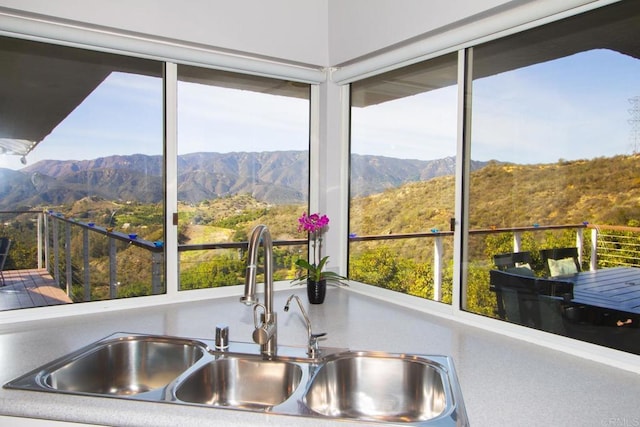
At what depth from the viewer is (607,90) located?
157 centimetres

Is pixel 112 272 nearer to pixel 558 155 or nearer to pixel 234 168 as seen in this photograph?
pixel 234 168

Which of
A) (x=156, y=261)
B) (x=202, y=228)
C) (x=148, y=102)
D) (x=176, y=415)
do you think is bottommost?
(x=176, y=415)

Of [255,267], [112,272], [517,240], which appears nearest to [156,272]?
[112,272]

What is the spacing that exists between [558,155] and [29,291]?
7.37 feet

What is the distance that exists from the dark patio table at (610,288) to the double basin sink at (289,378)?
21.5 inches

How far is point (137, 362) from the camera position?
5.72 feet

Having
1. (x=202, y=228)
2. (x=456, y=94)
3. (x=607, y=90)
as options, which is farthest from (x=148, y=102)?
(x=607, y=90)

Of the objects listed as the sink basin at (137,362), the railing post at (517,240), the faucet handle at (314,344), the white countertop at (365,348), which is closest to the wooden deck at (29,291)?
the white countertop at (365,348)

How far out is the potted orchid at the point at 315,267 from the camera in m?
2.35

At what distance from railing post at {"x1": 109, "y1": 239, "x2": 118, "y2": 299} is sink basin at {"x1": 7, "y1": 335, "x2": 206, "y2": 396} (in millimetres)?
546

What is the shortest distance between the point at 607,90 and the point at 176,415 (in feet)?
5.45

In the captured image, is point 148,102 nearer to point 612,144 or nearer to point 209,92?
point 209,92

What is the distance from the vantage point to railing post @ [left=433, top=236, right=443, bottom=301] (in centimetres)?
221

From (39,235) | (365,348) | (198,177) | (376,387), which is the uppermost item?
(198,177)
